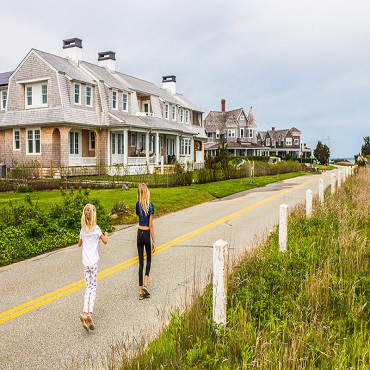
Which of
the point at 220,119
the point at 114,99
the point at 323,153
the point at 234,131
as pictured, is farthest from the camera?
the point at 323,153

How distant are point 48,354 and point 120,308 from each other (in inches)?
63.3

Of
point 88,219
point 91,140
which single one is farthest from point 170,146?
point 88,219

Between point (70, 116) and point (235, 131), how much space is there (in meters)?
52.4

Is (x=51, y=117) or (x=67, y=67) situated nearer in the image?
(x=51, y=117)

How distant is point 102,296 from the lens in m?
7.11

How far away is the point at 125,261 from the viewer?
30.8 feet

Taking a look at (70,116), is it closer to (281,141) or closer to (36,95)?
(36,95)

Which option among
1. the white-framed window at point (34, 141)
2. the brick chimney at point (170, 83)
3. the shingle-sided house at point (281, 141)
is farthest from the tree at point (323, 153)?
the white-framed window at point (34, 141)

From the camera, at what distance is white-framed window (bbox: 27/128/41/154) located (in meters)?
32.2

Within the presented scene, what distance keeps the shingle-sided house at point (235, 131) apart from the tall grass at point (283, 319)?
71558 mm

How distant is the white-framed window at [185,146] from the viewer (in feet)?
157

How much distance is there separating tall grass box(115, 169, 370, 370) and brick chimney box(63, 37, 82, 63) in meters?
32.1

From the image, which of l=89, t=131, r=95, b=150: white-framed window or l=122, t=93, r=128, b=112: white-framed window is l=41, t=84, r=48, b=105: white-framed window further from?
l=122, t=93, r=128, b=112: white-framed window

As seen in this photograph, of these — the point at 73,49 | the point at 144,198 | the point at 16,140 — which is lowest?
the point at 144,198
